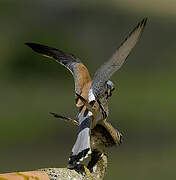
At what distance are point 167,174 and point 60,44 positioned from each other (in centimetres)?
210

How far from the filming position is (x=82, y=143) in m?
1.53

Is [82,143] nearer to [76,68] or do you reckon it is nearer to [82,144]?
[82,144]

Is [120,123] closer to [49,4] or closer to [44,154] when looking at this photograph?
[44,154]

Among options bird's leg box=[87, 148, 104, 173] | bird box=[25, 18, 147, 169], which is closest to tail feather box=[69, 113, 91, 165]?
bird box=[25, 18, 147, 169]

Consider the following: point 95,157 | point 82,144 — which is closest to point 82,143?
point 82,144

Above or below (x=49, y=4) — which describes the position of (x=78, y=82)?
below

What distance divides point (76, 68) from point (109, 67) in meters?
0.11

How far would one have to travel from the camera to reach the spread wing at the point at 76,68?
161 cm

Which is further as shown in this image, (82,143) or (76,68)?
(76,68)

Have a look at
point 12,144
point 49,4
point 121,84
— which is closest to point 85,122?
point 12,144

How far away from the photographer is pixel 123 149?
4.03 m

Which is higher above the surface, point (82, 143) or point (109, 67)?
point (109, 67)

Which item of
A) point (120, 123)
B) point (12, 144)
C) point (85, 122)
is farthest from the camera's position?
point (120, 123)

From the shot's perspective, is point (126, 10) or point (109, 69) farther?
point (126, 10)
